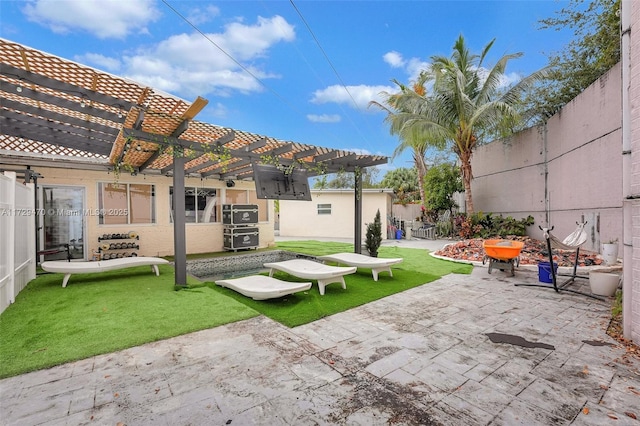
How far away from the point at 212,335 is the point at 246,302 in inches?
48.9

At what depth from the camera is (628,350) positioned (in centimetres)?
310

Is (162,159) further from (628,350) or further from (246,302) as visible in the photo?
(628,350)

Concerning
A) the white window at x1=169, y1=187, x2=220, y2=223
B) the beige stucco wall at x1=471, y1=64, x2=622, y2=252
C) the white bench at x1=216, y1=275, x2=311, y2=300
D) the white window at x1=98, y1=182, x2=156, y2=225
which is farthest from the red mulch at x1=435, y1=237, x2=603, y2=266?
the white window at x1=98, y1=182, x2=156, y2=225

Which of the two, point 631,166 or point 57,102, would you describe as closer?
→ point 631,166

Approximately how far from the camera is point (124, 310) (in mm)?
4320

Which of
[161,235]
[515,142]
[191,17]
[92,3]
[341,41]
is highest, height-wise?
[341,41]

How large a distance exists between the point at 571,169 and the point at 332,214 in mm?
10826

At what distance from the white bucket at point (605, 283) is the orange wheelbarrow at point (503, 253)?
153cm

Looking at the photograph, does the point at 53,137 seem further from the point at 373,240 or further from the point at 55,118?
the point at 373,240

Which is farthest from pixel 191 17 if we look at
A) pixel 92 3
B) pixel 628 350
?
pixel 628 350

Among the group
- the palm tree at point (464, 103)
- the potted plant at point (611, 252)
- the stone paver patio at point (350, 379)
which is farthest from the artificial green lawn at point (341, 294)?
the palm tree at point (464, 103)

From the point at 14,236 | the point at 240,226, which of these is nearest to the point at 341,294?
the point at 14,236

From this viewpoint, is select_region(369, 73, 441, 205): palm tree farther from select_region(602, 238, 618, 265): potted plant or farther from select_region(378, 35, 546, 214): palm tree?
select_region(602, 238, 618, 265): potted plant

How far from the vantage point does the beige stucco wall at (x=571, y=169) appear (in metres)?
7.14
